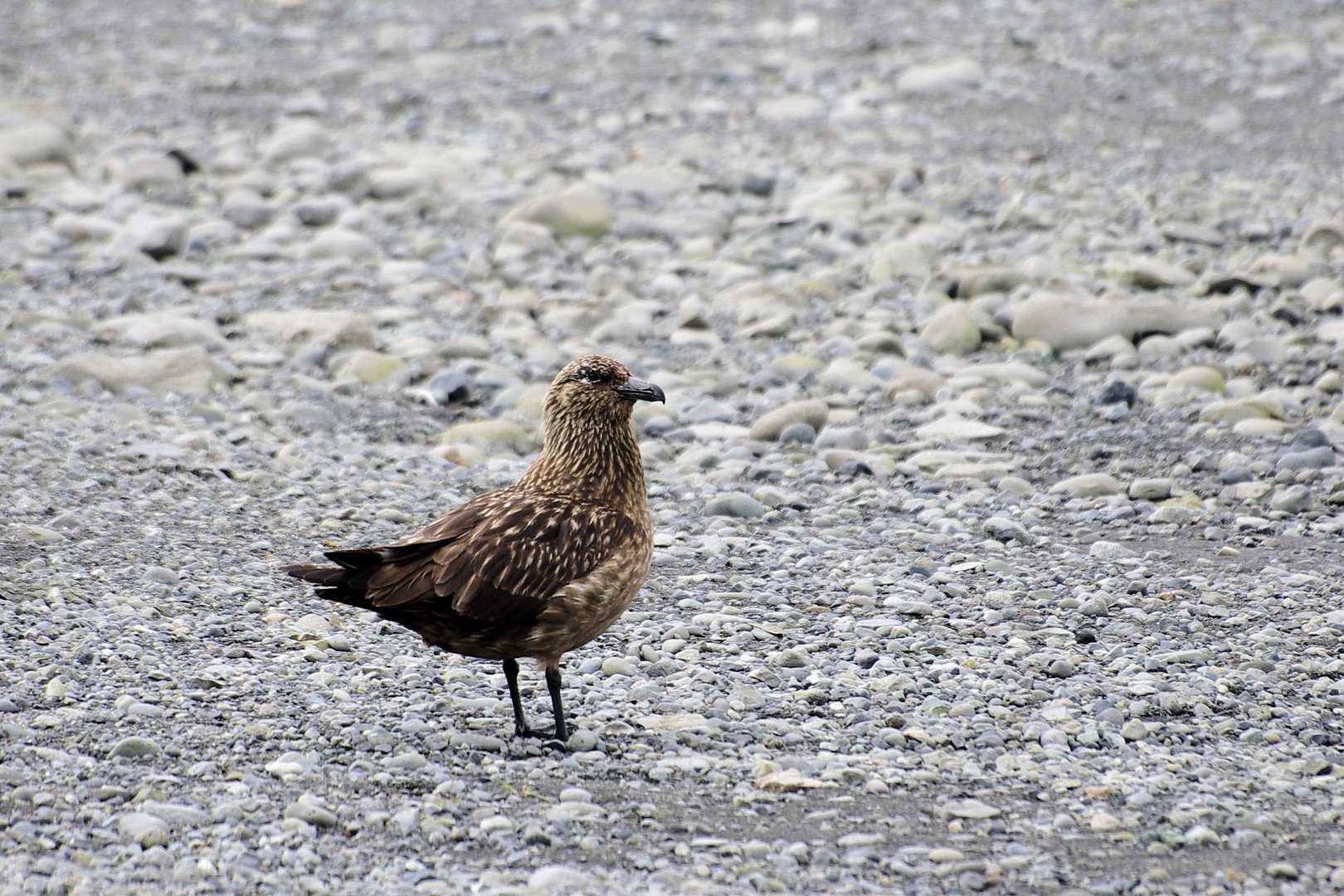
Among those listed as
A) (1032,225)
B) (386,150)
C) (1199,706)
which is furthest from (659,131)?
(1199,706)

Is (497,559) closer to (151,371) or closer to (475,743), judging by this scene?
(475,743)

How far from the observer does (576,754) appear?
6.11 metres

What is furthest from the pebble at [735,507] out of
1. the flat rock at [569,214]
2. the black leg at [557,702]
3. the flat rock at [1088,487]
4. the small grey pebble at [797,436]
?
the flat rock at [569,214]

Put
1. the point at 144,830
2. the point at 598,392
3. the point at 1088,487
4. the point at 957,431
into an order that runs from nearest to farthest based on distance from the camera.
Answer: the point at 144,830 → the point at 598,392 → the point at 1088,487 → the point at 957,431

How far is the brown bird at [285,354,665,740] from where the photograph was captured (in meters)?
5.99

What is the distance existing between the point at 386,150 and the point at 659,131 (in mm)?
2757

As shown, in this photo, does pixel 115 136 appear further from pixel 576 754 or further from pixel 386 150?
pixel 576 754

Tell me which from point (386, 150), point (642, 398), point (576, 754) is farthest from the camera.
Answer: point (386, 150)

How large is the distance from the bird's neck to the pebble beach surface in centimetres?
84

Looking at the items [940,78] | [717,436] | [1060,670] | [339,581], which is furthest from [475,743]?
[940,78]

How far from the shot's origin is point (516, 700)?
6230mm

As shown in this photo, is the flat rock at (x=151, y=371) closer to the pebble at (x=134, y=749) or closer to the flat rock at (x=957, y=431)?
the flat rock at (x=957, y=431)

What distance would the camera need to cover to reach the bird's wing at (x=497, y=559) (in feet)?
19.6

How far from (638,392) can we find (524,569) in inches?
41.7
